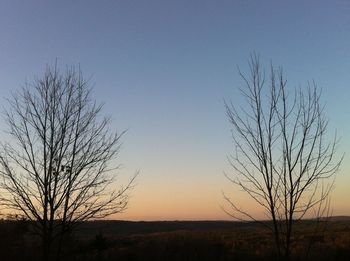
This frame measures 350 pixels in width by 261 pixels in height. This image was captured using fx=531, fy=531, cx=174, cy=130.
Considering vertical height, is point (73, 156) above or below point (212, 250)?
above

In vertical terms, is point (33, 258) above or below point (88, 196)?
below

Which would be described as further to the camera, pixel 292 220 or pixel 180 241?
pixel 180 241

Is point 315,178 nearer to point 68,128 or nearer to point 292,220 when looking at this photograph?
point 292,220

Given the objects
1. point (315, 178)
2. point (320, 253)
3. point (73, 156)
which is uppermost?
point (73, 156)

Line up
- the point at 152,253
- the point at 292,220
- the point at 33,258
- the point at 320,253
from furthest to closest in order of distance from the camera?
1. the point at 152,253
2. the point at 320,253
3. the point at 33,258
4. the point at 292,220

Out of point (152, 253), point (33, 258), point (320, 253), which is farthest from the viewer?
point (152, 253)

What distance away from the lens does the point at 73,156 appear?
1049cm

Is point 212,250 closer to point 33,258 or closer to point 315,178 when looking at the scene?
point 33,258

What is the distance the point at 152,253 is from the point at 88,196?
59.0 feet

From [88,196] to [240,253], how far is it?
19553 mm

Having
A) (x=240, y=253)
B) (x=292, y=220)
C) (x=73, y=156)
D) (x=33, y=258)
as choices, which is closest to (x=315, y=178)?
(x=292, y=220)

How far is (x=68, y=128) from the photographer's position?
34.8ft

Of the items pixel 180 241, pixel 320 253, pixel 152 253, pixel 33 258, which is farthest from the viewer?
pixel 180 241

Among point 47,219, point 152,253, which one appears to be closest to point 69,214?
point 47,219
